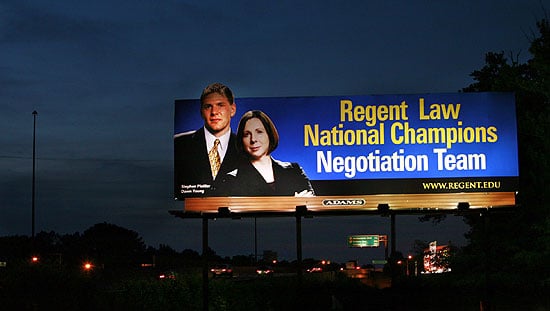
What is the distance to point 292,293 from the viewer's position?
880 inches

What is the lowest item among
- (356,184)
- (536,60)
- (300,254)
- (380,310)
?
(380,310)

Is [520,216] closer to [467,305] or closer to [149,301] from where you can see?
[467,305]

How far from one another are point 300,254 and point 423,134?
4.28m

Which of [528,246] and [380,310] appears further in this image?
[528,246]

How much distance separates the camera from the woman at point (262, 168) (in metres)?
22.2

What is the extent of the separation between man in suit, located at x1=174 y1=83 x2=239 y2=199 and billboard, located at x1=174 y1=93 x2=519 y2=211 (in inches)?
3.2

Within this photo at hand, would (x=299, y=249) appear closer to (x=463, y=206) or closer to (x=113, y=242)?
(x=463, y=206)

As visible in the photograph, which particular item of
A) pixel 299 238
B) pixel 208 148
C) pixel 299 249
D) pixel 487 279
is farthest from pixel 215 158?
pixel 487 279

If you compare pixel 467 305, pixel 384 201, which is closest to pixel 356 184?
pixel 384 201

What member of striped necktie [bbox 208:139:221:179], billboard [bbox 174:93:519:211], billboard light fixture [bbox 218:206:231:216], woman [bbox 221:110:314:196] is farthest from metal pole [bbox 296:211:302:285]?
striped necktie [bbox 208:139:221:179]

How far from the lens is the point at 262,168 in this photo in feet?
73.1

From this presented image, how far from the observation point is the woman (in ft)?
72.7

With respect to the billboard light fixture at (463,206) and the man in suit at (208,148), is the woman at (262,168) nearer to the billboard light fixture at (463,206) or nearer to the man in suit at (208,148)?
the man in suit at (208,148)

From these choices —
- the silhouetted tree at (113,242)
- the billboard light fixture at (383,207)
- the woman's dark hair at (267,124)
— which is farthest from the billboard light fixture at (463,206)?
the silhouetted tree at (113,242)
